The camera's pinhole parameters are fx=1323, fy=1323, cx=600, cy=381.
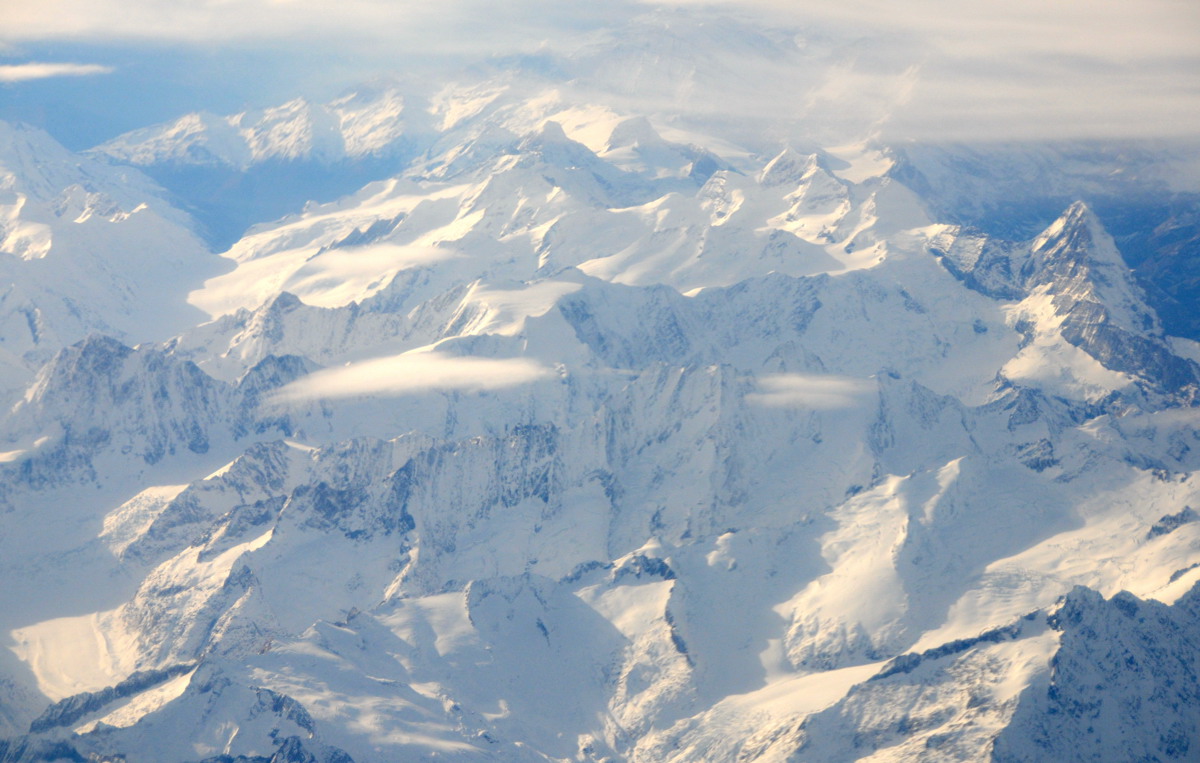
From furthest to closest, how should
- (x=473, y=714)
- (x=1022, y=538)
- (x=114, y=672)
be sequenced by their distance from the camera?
(x=114, y=672) < (x=1022, y=538) < (x=473, y=714)

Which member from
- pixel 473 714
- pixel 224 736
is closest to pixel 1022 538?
pixel 473 714

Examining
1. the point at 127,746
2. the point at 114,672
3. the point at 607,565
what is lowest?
the point at 114,672

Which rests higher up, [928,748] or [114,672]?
[928,748]

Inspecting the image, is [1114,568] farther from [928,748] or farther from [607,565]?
[607,565]

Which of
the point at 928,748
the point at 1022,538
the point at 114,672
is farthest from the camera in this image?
the point at 114,672

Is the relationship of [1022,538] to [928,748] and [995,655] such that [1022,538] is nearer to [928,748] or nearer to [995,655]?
[995,655]

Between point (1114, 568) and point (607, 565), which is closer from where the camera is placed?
point (1114, 568)

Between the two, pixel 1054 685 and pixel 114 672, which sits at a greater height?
pixel 1054 685

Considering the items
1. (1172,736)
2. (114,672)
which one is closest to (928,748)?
(1172,736)

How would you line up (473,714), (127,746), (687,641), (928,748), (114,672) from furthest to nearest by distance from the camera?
(114,672), (687,641), (473,714), (127,746), (928,748)
